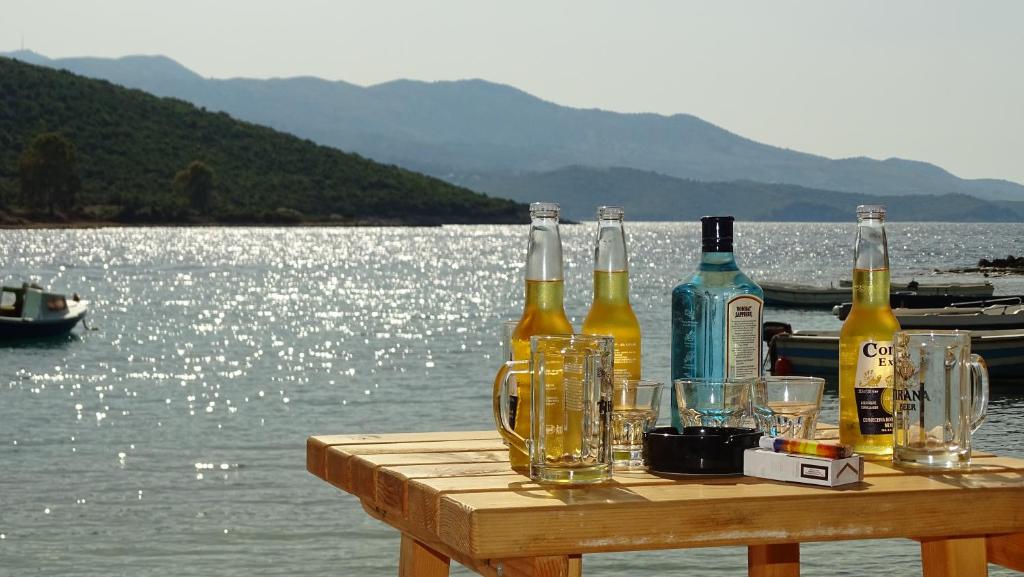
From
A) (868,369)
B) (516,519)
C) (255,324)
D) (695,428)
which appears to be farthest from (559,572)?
(255,324)

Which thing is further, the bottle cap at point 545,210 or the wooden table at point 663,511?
the bottle cap at point 545,210

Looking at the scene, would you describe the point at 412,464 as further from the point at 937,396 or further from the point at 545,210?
the point at 937,396

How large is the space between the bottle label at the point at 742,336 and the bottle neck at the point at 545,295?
0.31m

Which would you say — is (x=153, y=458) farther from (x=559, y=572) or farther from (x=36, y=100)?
(x=36, y=100)

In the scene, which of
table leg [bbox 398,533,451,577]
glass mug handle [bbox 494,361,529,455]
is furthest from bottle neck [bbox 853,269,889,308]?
table leg [bbox 398,533,451,577]

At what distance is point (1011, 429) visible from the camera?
64.8ft

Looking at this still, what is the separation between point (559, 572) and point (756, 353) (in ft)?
2.17

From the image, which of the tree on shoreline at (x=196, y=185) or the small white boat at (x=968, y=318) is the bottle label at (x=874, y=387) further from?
the tree on shoreline at (x=196, y=185)

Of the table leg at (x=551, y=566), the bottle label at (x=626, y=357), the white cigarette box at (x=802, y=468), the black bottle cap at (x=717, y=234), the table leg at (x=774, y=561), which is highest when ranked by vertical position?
the black bottle cap at (x=717, y=234)

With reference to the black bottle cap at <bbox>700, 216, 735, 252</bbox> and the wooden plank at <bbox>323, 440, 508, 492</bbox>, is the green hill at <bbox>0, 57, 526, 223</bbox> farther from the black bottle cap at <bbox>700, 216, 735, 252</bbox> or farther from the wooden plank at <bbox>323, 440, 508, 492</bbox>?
the black bottle cap at <bbox>700, 216, 735, 252</bbox>

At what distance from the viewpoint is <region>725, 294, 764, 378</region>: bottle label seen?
8.79 ft

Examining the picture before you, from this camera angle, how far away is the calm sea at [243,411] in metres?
11.4

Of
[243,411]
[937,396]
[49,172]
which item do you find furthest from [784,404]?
[49,172]

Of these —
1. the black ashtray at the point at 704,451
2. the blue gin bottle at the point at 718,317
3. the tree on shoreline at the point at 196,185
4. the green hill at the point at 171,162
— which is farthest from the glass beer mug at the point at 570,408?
the green hill at the point at 171,162
